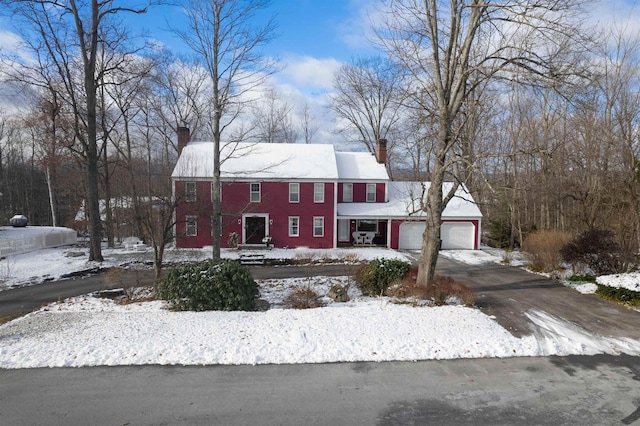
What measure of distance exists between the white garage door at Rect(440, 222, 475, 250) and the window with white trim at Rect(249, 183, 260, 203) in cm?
1246

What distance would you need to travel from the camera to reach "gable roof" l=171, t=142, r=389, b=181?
23.7 meters

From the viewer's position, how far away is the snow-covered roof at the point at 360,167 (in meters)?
26.4

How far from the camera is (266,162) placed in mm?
25312

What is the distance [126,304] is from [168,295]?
1.72 meters

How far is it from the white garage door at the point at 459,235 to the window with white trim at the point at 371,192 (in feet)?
16.9

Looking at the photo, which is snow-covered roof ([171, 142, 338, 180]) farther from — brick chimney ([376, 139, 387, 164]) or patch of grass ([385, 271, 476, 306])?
patch of grass ([385, 271, 476, 306])

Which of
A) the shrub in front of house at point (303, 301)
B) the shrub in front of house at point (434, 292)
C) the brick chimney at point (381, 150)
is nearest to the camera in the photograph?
the shrub in front of house at point (303, 301)

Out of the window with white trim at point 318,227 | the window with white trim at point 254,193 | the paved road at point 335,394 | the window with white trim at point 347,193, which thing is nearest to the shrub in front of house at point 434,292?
the paved road at point 335,394

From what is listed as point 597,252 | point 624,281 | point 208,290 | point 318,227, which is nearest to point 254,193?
point 318,227

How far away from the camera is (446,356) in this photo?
20.8 ft

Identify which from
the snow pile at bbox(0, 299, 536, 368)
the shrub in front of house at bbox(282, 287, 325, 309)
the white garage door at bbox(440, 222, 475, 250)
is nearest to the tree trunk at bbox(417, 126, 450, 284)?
the snow pile at bbox(0, 299, 536, 368)

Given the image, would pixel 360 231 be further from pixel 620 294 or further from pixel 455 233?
pixel 620 294

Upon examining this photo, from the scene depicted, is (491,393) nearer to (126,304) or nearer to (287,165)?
(126,304)

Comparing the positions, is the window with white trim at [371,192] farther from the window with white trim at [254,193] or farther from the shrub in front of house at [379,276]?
the shrub in front of house at [379,276]
